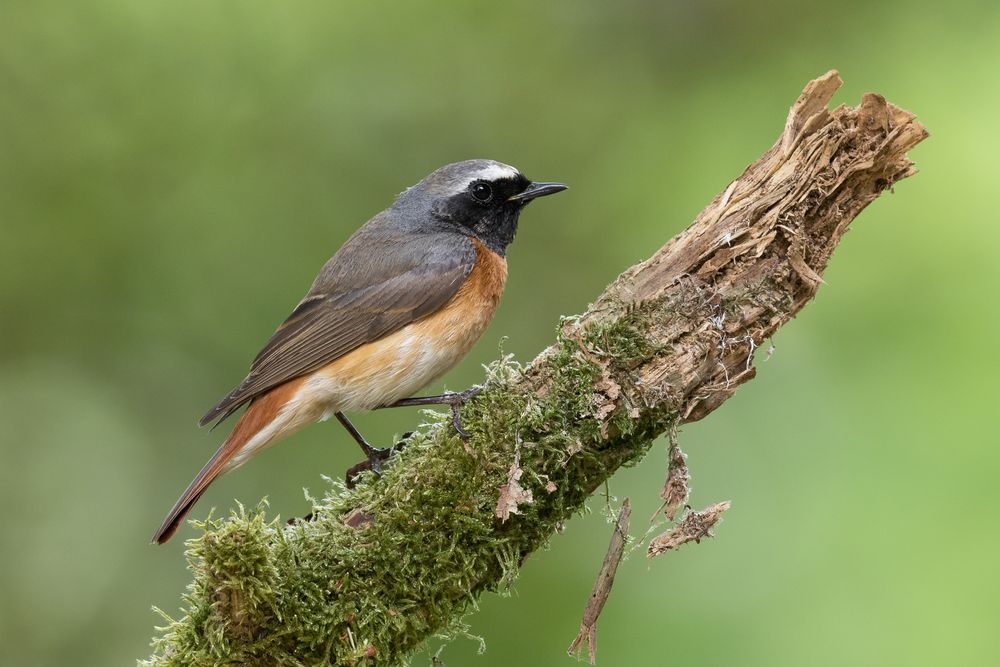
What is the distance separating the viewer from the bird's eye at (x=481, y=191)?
550 centimetres

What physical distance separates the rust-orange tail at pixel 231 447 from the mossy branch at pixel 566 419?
62cm

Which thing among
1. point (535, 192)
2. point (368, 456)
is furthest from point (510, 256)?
point (368, 456)

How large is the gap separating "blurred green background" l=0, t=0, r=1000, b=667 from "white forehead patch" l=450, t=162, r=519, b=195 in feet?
4.86

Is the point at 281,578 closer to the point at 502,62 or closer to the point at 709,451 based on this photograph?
the point at 709,451

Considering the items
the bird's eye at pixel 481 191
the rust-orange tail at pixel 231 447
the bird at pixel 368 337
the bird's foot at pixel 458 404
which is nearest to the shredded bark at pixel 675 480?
the bird's foot at pixel 458 404

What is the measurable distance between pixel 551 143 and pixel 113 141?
3566mm

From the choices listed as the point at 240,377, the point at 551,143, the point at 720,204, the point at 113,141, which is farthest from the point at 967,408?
the point at 113,141

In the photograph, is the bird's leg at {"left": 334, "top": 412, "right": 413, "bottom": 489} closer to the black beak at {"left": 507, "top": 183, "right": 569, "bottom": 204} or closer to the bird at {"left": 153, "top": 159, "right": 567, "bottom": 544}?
the bird at {"left": 153, "top": 159, "right": 567, "bottom": 544}

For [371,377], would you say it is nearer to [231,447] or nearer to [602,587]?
[231,447]

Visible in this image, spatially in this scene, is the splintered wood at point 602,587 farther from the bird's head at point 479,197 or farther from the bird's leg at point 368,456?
the bird's head at point 479,197

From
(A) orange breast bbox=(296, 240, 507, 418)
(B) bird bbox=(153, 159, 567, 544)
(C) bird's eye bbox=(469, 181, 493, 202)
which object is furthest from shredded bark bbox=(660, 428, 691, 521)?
(C) bird's eye bbox=(469, 181, 493, 202)

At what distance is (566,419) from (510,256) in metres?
4.80

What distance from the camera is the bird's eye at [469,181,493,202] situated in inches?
217

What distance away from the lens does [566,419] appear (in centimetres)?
355
